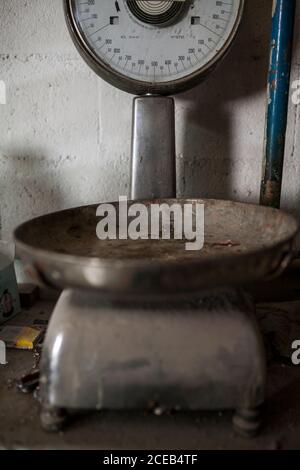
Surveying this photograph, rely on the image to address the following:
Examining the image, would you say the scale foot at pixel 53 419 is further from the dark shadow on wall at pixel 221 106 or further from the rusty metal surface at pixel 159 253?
the dark shadow on wall at pixel 221 106

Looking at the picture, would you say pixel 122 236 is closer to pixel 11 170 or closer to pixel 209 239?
pixel 209 239

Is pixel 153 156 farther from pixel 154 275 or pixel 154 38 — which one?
pixel 154 275

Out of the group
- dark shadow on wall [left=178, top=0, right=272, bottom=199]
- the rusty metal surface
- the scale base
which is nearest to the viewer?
the rusty metal surface

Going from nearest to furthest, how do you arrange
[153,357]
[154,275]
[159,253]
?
1. [154,275]
2. [153,357]
3. [159,253]

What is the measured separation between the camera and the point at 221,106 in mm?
1231

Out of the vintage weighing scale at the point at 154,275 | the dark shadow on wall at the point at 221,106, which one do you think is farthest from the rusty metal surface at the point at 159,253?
the dark shadow on wall at the point at 221,106

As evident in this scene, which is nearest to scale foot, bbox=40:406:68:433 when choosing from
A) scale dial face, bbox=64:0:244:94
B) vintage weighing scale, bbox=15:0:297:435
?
vintage weighing scale, bbox=15:0:297:435

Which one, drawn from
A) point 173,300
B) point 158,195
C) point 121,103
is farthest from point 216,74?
point 173,300

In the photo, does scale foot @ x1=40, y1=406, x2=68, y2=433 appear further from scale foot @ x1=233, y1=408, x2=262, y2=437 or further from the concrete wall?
the concrete wall

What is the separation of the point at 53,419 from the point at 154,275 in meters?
0.35

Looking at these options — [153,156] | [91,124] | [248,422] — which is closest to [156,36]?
[153,156]

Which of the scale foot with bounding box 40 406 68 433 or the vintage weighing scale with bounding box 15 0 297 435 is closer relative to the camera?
the vintage weighing scale with bounding box 15 0 297 435

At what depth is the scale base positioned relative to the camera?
0.67 meters

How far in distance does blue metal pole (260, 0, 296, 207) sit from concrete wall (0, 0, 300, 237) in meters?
0.17
